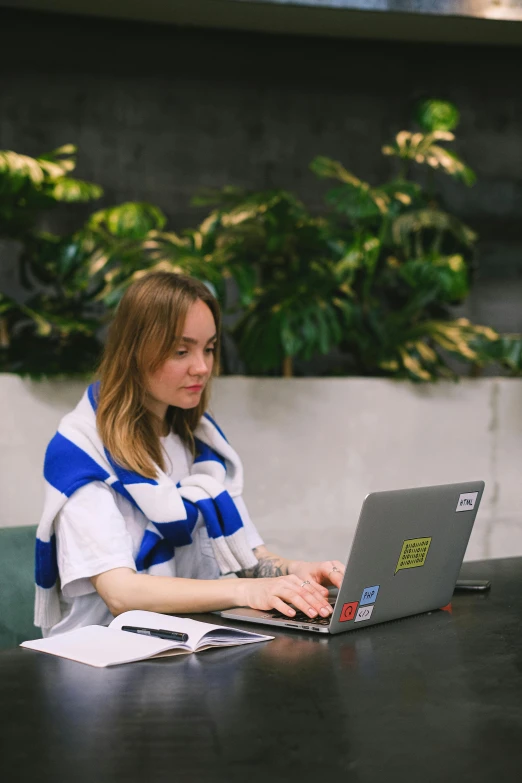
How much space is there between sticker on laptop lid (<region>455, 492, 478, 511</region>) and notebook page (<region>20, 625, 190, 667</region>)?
54cm

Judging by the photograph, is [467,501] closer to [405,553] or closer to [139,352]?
[405,553]

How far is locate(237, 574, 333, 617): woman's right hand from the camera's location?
147cm

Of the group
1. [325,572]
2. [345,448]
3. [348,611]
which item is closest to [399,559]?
[348,611]

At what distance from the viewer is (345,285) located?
3.85 meters

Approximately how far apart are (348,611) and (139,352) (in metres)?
0.72

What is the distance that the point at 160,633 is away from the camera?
1367 millimetres

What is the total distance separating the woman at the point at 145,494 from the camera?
1.68 m

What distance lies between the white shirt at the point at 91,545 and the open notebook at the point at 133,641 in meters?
0.24

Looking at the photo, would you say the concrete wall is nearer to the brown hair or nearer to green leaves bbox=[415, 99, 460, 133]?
green leaves bbox=[415, 99, 460, 133]

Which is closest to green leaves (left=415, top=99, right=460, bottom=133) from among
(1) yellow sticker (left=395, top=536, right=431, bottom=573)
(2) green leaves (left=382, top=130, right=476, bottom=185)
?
(2) green leaves (left=382, top=130, right=476, bottom=185)

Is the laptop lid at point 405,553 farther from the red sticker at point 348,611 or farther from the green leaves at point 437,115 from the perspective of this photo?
the green leaves at point 437,115

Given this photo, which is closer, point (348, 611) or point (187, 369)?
point (348, 611)

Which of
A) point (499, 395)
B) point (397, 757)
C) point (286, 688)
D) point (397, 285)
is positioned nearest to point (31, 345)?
point (397, 285)

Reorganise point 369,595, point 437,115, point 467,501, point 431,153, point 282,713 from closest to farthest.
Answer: point 282,713
point 369,595
point 467,501
point 431,153
point 437,115
